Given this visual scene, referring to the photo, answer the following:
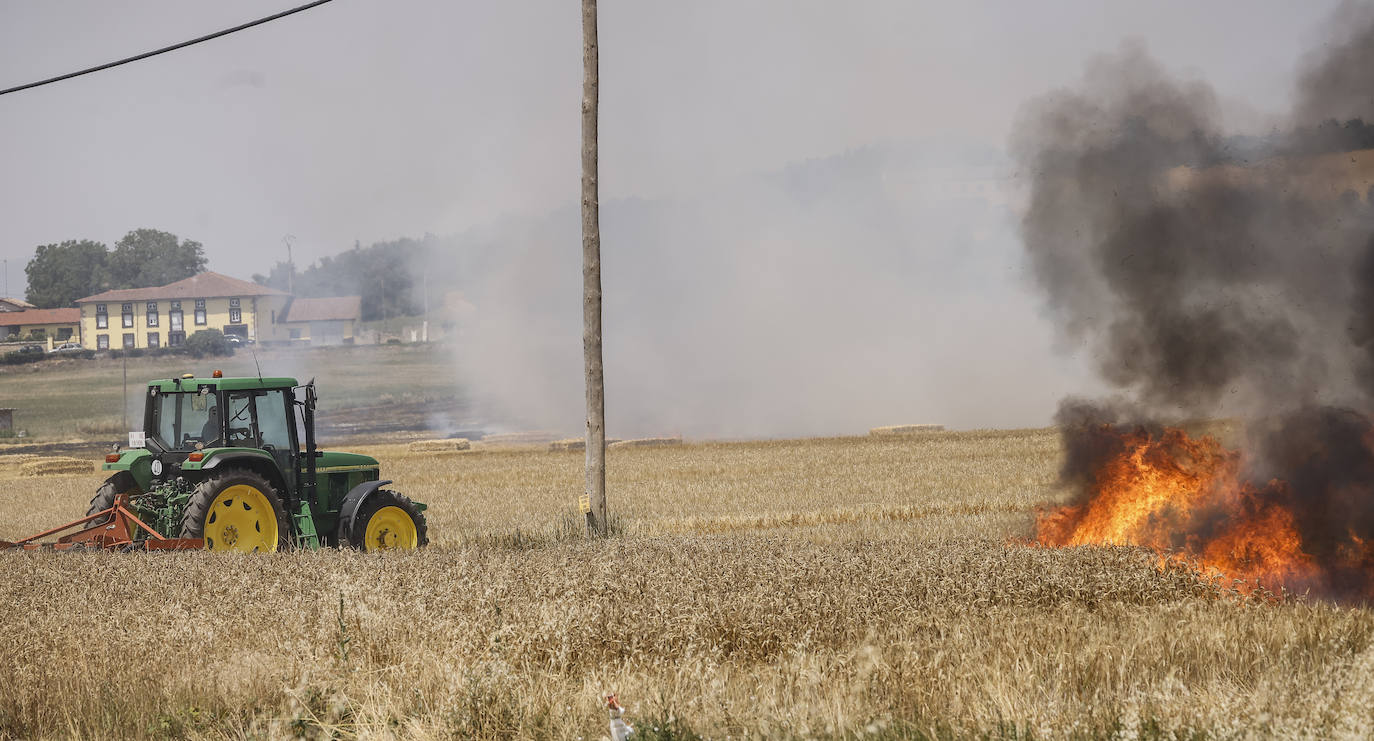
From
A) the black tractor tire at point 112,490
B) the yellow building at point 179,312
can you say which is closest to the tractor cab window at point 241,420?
the black tractor tire at point 112,490

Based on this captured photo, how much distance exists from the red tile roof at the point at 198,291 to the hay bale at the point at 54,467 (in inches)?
2183

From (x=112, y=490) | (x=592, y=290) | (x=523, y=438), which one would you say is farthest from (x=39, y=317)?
(x=592, y=290)

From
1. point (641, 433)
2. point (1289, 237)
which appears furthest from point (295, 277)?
point (1289, 237)

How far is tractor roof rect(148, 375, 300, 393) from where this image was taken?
13719 mm

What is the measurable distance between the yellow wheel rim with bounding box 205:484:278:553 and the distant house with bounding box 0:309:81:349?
99578mm

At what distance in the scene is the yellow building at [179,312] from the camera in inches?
3575

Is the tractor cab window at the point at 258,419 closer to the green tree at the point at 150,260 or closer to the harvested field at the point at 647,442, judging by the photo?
the harvested field at the point at 647,442

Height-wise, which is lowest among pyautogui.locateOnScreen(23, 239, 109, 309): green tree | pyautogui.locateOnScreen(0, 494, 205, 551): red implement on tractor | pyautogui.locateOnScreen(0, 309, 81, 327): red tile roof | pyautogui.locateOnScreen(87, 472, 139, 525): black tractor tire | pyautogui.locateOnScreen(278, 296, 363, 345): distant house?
pyautogui.locateOnScreen(0, 494, 205, 551): red implement on tractor

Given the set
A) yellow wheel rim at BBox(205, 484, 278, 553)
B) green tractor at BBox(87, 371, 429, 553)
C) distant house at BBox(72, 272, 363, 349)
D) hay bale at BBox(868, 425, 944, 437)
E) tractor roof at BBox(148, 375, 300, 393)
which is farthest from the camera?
distant house at BBox(72, 272, 363, 349)

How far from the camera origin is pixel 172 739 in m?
6.98

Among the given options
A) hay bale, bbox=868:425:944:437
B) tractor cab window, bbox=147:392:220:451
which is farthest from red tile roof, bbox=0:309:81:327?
tractor cab window, bbox=147:392:220:451

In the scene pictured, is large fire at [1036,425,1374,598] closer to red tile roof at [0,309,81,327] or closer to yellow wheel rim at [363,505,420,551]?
yellow wheel rim at [363,505,420,551]

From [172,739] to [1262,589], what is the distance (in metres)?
8.70

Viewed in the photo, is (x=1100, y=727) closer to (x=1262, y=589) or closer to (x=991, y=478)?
(x=1262, y=589)
